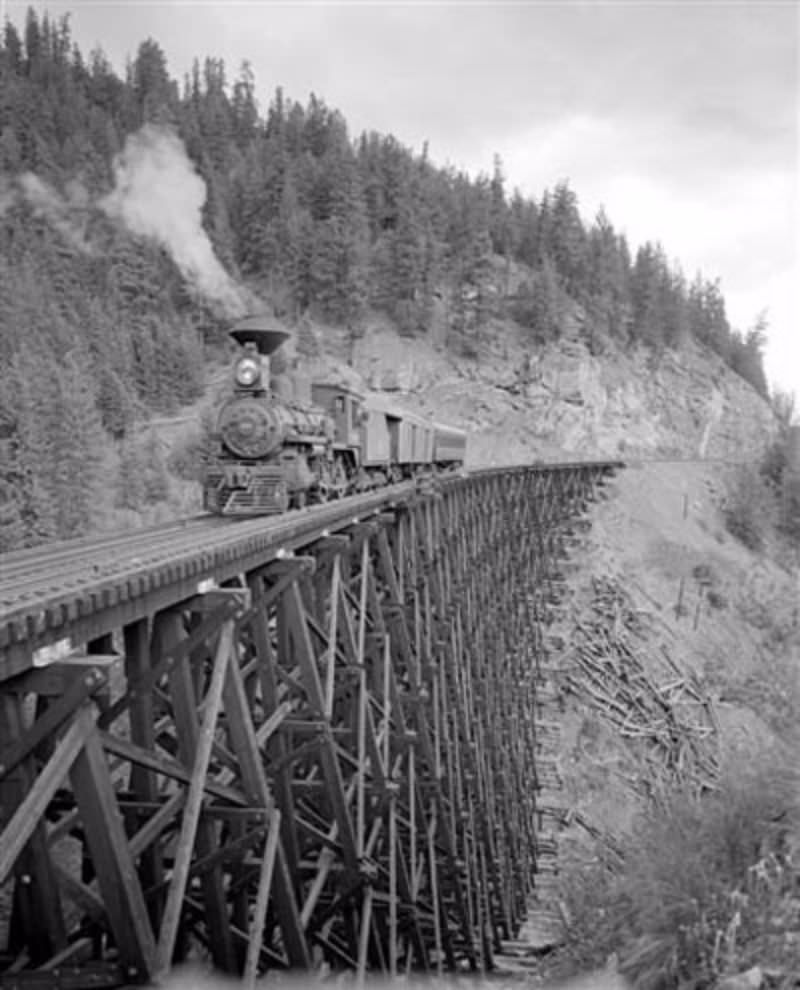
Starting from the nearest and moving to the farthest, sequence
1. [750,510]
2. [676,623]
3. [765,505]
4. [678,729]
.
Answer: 1. [678,729]
2. [676,623]
3. [750,510]
4. [765,505]

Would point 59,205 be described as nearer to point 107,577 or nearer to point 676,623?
point 676,623

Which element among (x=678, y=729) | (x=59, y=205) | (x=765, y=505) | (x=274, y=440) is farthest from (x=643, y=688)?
(x=59, y=205)

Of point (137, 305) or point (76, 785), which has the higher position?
point (137, 305)

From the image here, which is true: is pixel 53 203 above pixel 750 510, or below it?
above

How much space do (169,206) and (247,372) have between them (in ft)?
89.7

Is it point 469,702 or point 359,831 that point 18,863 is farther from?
point 469,702

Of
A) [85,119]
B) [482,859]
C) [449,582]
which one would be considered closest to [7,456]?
[449,582]

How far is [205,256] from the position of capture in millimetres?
33031

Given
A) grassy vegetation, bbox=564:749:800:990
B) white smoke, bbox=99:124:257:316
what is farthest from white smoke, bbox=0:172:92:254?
grassy vegetation, bbox=564:749:800:990

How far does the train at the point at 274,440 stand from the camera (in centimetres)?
1009

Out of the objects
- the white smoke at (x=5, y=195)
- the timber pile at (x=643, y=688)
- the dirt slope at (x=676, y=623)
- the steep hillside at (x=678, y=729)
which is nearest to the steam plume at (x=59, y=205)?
the white smoke at (x=5, y=195)

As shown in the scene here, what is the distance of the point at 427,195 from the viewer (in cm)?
5794

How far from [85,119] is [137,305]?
21.7 meters

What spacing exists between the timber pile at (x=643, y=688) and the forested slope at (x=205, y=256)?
15852 mm
